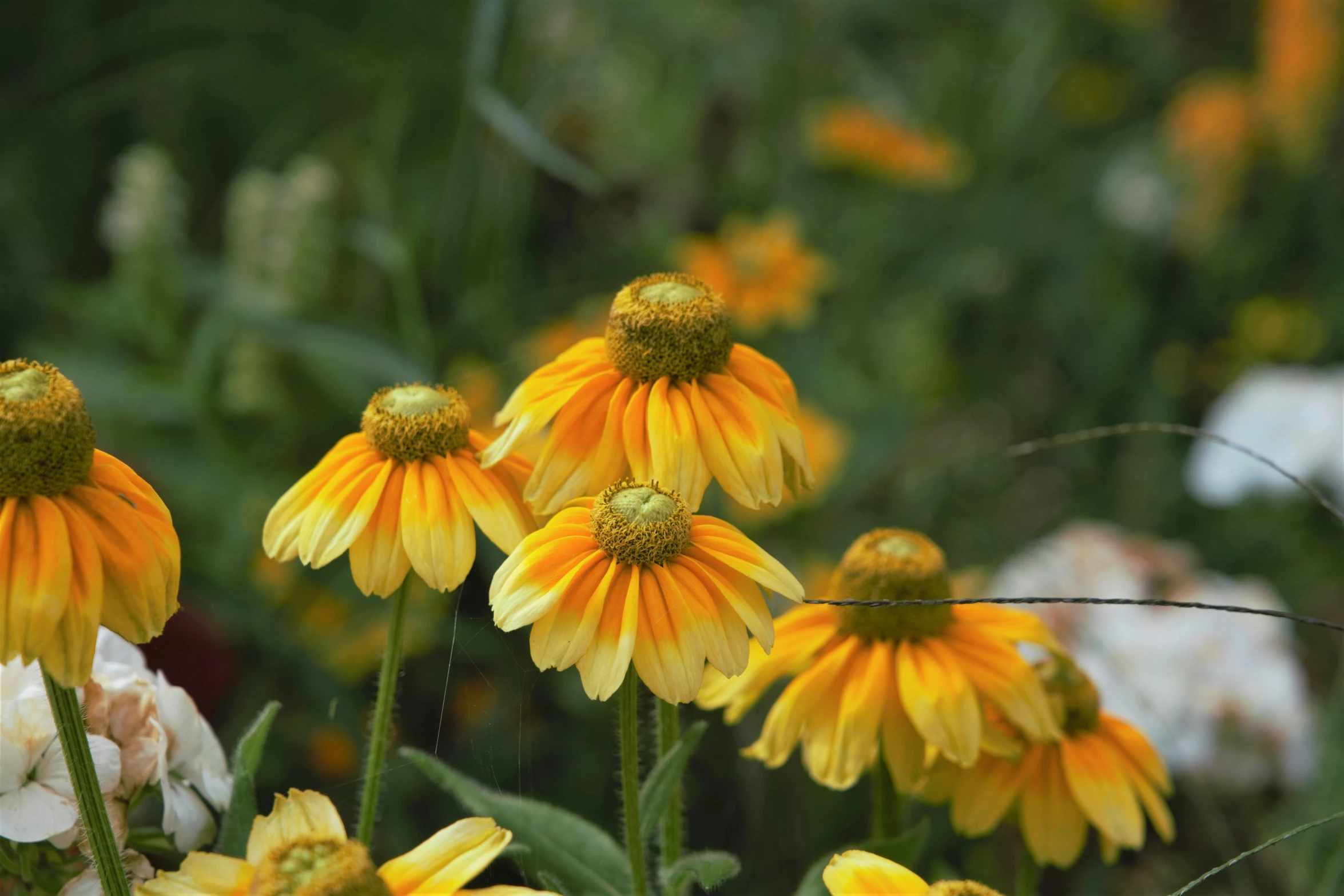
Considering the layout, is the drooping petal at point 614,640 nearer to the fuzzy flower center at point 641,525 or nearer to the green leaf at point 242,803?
the fuzzy flower center at point 641,525

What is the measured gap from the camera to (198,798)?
1.51 feet

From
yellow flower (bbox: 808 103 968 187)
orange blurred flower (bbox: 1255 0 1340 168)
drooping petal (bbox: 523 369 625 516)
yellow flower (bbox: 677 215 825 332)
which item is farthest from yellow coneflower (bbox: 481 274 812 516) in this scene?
orange blurred flower (bbox: 1255 0 1340 168)

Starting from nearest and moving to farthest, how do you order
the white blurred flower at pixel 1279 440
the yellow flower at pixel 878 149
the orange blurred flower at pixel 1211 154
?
the white blurred flower at pixel 1279 440
the yellow flower at pixel 878 149
the orange blurred flower at pixel 1211 154

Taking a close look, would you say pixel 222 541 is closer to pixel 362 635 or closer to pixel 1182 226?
pixel 362 635

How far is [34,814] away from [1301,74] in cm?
191

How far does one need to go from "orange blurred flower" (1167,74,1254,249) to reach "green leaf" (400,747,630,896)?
5.78 ft

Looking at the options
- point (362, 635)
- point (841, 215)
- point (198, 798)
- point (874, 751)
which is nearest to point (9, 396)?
point (198, 798)

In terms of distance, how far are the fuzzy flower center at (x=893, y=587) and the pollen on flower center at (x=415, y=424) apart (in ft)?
0.58

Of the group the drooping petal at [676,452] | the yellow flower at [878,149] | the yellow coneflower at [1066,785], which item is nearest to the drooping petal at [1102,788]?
the yellow coneflower at [1066,785]

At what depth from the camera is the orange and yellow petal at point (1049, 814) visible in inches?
20.0

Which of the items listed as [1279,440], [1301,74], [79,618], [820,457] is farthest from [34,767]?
[1301,74]

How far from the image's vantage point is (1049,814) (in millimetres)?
511

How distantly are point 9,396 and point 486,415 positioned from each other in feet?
2.55

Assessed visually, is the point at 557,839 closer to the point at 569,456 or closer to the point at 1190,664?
the point at 569,456
